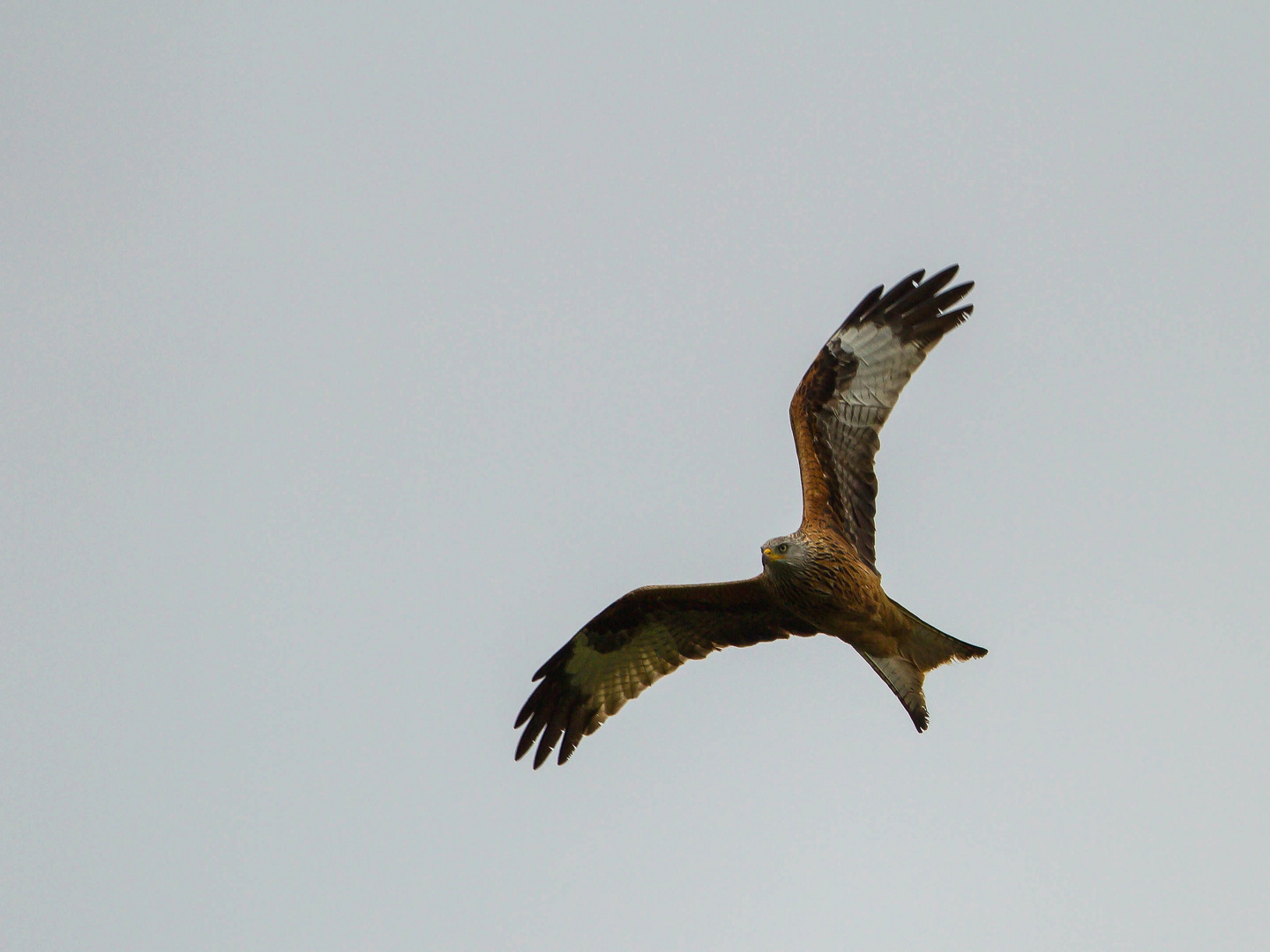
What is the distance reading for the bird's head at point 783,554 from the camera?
900 centimetres

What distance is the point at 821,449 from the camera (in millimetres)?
10094

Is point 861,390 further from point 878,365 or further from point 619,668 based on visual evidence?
point 619,668

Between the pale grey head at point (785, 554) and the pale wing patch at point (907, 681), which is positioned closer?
the pale grey head at point (785, 554)

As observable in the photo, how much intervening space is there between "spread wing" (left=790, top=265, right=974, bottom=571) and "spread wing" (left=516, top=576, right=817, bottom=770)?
96cm

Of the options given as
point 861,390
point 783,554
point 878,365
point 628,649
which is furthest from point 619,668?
point 878,365

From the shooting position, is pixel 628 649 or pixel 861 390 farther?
pixel 628 649

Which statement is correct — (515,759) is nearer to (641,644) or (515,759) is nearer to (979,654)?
(641,644)

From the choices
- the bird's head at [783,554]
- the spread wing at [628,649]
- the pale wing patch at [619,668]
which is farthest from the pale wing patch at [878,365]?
the pale wing patch at [619,668]

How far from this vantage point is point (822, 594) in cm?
904

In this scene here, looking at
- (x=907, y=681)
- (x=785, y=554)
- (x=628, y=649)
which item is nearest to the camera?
(x=785, y=554)

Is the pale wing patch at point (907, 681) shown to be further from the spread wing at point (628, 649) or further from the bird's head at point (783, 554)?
the bird's head at point (783, 554)

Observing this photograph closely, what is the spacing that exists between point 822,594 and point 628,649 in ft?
7.13

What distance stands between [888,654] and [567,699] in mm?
2702

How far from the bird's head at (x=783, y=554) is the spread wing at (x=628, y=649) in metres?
0.98
